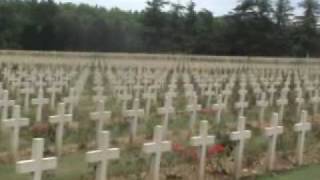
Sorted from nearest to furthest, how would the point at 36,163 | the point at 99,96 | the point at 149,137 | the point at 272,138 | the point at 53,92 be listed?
1. the point at 36,163
2. the point at 272,138
3. the point at 149,137
4. the point at 99,96
5. the point at 53,92

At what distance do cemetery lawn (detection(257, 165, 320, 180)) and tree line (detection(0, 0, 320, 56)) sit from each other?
36.9 metres

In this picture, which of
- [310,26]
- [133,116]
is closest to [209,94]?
[133,116]

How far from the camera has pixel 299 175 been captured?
8.35 m

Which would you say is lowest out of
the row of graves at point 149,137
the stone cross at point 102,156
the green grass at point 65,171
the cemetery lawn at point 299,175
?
the cemetery lawn at point 299,175

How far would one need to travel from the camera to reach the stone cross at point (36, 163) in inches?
227

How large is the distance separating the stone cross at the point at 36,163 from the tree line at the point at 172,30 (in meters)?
39.9

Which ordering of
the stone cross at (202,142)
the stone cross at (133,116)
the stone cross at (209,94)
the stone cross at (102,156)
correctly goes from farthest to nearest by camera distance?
the stone cross at (209,94) < the stone cross at (133,116) < the stone cross at (202,142) < the stone cross at (102,156)

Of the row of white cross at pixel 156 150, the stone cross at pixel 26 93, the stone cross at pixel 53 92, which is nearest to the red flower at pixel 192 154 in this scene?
the row of white cross at pixel 156 150

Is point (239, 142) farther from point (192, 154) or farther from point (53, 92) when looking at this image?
point (53, 92)

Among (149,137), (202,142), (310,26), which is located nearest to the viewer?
(202,142)

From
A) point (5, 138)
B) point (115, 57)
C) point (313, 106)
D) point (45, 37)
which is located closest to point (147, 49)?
point (45, 37)

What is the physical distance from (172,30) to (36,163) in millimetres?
44584

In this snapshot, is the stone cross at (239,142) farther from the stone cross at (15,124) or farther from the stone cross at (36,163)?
the stone cross at (36,163)

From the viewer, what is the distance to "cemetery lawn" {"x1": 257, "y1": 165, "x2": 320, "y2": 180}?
26.8 ft
